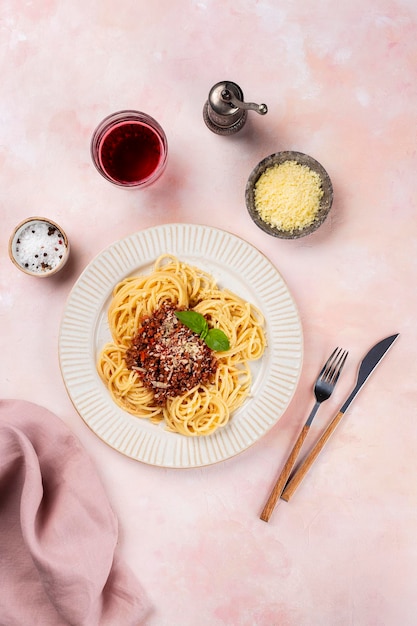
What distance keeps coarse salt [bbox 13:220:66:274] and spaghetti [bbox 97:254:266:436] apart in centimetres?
32

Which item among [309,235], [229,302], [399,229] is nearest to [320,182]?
[309,235]

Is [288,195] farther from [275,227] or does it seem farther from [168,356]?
[168,356]

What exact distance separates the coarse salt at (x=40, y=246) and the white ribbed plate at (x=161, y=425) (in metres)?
0.16

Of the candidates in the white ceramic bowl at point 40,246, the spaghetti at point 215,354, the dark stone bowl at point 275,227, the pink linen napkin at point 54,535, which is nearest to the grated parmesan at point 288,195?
the dark stone bowl at point 275,227

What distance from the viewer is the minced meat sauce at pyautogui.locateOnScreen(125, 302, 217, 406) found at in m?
2.27

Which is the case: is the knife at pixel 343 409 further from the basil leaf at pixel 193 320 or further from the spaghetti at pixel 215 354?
the basil leaf at pixel 193 320

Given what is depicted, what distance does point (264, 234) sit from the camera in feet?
8.13

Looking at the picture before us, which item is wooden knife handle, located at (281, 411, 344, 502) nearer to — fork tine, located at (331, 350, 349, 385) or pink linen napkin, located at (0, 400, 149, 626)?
fork tine, located at (331, 350, 349, 385)

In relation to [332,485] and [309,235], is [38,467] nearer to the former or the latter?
[332,485]

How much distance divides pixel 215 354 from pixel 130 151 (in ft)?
3.35

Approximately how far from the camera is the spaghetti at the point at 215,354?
2.34 meters

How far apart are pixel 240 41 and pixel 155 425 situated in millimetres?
1924

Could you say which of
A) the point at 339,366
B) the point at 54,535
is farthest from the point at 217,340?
the point at 54,535

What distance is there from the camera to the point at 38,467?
2.32 m
